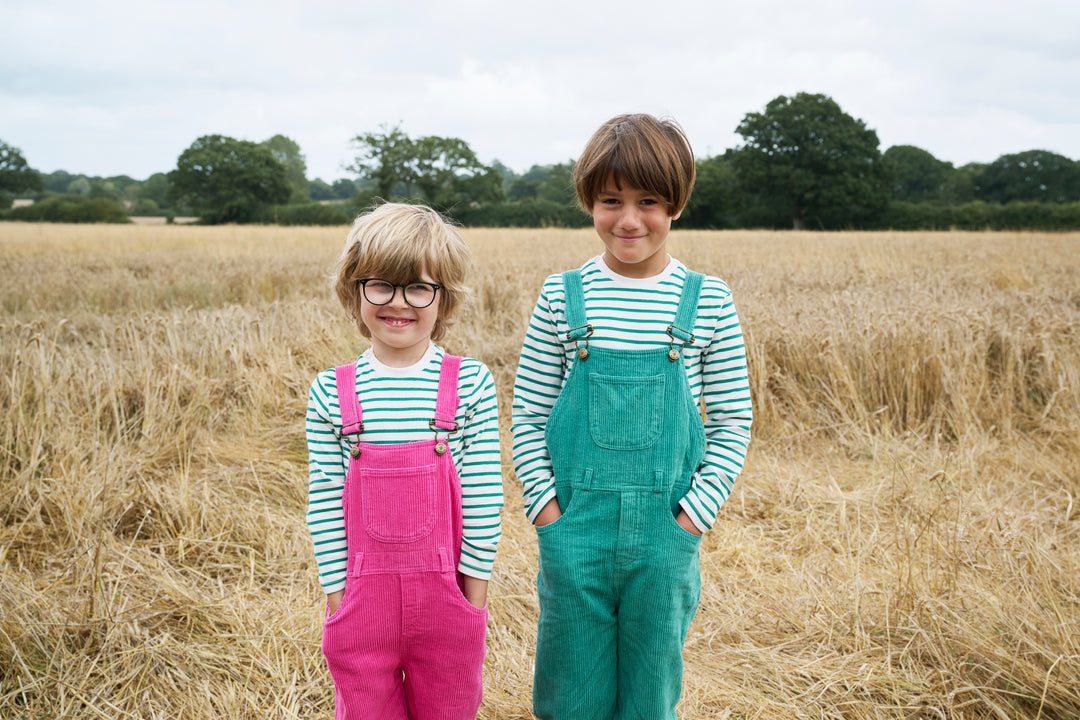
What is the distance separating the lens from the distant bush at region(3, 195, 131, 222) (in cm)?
3975

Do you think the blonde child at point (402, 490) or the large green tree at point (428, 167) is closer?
the blonde child at point (402, 490)

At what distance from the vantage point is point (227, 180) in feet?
166

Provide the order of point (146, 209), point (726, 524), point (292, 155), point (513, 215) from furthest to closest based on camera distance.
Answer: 1. point (292, 155)
2. point (146, 209)
3. point (513, 215)
4. point (726, 524)

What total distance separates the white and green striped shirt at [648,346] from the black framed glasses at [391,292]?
0.24 m

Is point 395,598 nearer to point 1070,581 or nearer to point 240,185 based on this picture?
point 1070,581

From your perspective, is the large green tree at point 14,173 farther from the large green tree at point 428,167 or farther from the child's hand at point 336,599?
the child's hand at point 336,599

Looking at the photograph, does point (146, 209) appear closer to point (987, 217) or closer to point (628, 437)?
point (987, 217)

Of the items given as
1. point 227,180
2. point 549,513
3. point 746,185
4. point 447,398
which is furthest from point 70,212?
point 549,513

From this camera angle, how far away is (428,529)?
1.37m

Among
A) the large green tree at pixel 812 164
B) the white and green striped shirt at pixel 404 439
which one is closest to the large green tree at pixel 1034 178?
the large green tree at pixel 812 164

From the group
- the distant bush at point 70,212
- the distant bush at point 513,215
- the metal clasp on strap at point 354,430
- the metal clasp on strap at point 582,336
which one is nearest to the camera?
the metal clasp on strap at point 354,430

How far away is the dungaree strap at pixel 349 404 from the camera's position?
1.36 m

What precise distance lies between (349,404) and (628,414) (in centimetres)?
58

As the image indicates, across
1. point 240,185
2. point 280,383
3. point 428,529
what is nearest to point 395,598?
point 428,529
